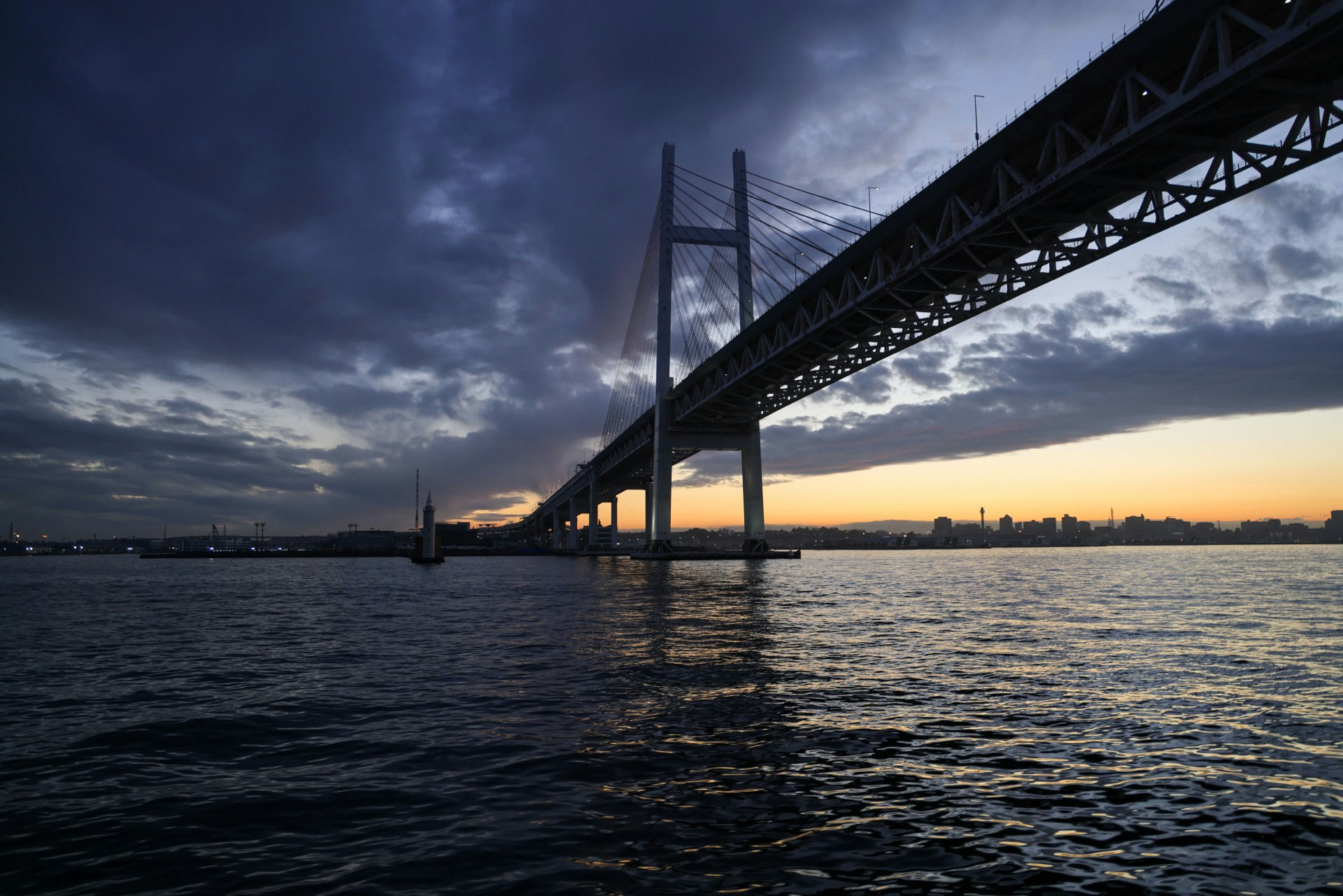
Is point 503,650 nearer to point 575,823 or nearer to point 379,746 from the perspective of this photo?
point 379,746

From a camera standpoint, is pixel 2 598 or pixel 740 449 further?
pixel 740 449

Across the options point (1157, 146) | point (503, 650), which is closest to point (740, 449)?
point (1157, 146)

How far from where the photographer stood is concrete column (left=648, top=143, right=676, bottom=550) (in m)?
65.9

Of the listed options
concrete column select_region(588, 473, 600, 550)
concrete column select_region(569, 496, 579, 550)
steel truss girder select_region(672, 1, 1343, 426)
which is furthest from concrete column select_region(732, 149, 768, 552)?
concrete column select_region(569, 496, 579, 550)

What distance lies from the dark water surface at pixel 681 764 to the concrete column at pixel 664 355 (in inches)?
1932

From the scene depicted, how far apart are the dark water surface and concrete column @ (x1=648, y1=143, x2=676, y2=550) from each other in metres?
49.1

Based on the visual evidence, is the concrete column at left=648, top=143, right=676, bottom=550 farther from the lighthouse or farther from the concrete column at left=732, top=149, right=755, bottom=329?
the lighthouse

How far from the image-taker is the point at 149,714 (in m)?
10.1

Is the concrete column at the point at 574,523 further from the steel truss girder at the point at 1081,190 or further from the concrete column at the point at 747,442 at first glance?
the steel truss girder at the point at 1081,190

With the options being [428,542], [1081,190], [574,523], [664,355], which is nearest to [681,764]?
[1081,190]

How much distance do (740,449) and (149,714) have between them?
2335 inches

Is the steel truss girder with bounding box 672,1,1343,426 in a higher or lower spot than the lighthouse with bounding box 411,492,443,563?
higher

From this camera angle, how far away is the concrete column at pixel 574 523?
13350 centimetres

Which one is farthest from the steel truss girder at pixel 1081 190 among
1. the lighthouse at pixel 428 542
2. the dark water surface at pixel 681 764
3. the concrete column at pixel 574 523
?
the concrete column at pixel 574 523
